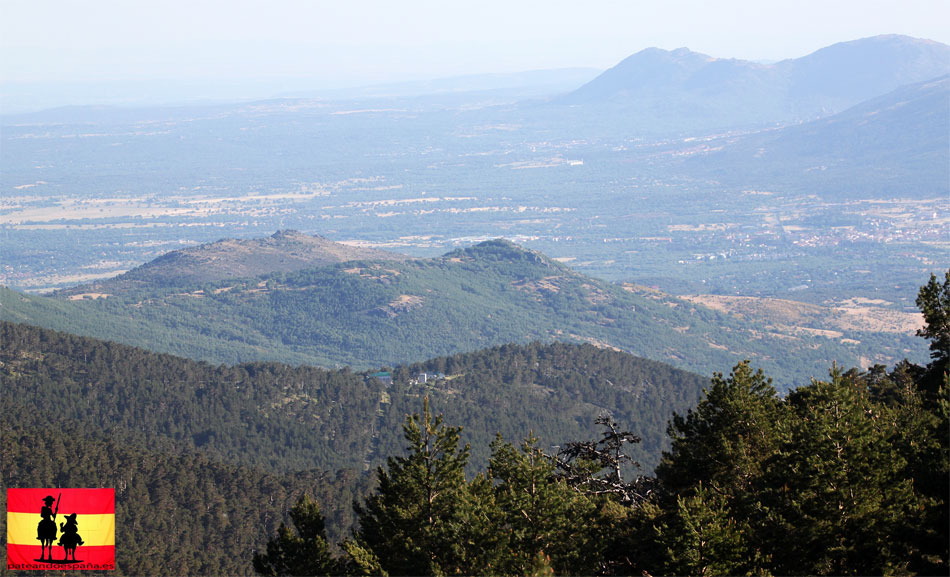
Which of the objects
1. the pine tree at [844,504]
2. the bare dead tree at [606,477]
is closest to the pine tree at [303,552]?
the bare dead tree at [606,477]

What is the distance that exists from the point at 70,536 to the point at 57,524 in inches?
25.0

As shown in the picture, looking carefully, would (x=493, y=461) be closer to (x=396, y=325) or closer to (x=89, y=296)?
(x=396, y=325)

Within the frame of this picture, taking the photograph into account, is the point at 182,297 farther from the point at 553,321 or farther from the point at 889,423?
the point at 889,423

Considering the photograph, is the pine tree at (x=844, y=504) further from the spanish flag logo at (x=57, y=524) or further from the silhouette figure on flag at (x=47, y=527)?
the silhouette figure on flag at (x=47, y=527)

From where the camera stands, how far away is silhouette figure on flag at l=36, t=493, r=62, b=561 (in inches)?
1187

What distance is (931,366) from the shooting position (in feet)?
150

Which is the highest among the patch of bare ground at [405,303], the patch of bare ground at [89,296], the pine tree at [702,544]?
the pine tree at [702,544]

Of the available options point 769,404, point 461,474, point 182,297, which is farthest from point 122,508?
point 182,297

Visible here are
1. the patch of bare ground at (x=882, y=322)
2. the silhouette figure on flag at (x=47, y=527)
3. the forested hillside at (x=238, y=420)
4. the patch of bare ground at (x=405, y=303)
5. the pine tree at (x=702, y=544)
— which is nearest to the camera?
the pine tree at (x=702, y=544)

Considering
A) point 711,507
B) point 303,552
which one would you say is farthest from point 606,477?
point 303,552

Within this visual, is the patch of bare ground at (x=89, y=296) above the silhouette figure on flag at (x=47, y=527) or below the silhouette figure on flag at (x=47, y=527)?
below

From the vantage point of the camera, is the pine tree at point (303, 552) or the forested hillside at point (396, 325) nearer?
the pine tree at point (303, 552)

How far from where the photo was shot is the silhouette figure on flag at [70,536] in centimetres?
3039

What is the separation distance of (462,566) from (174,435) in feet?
248
